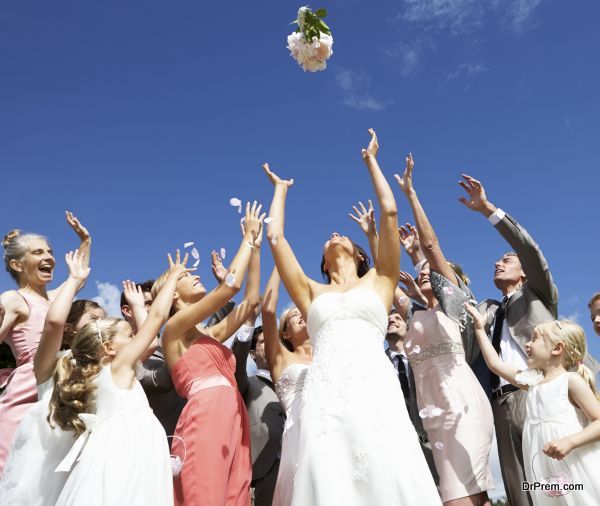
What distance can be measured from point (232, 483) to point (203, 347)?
45.8 inches

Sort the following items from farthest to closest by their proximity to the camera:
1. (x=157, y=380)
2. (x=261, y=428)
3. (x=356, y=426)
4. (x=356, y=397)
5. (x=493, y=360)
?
(x=261, y=428) < (x=157, y=380) < (x=493, y=360) < (x=356, y=397) < (x=356, y=426)

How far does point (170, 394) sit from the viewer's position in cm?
634

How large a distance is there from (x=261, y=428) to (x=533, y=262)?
3.43 m

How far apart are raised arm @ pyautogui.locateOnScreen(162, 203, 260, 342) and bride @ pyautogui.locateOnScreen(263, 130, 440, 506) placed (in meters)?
0.40

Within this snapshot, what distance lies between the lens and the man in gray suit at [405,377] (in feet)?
21.1

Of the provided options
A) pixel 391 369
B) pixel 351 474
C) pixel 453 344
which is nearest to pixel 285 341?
pixel 453 344

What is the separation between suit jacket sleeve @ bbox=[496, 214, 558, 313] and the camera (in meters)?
5.75

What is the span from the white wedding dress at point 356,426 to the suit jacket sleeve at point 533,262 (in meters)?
2.04

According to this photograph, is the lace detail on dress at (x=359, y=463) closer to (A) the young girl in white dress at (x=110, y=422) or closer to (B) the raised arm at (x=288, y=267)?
(B) the raised arm at (x=288, y=267)

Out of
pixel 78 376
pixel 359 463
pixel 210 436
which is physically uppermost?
pixel 78 376

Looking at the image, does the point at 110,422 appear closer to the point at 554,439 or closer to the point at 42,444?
the point at 42,444

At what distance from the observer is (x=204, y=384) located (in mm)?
4867

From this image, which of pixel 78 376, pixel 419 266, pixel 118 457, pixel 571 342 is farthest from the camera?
pixel 419 266

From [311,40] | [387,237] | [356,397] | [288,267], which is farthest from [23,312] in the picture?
[311,40]
